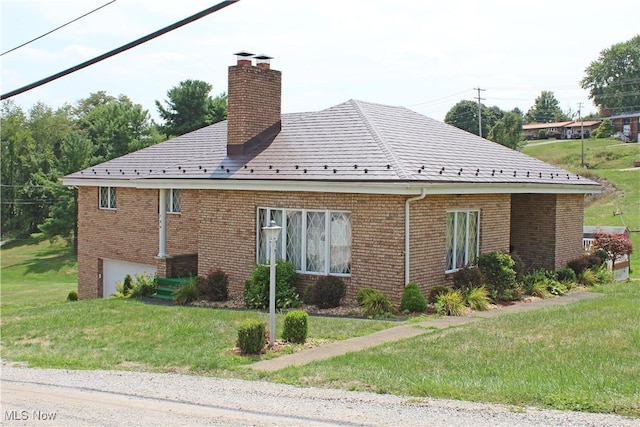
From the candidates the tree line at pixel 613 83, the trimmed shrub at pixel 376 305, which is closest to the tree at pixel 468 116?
the tree line at pixel 613 83

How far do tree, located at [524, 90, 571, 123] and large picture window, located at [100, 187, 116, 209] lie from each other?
10943 cm

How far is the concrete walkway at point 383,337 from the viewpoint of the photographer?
10.8 metres

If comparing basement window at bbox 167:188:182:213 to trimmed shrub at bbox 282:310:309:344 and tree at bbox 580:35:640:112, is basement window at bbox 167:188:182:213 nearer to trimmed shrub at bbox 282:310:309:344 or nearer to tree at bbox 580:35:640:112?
trimmed shrub at bbox 282:310:309:344

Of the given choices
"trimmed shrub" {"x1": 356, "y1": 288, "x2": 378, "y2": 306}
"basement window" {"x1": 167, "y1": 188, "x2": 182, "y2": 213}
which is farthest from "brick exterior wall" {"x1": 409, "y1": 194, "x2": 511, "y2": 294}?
"basement window" {"x1": 167, "y1": 188, "x2": 182, "y2": 213}

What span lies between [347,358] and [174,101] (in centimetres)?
4684

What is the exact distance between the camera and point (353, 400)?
8398mm

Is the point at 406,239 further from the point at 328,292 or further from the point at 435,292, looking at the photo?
the point at 328,292

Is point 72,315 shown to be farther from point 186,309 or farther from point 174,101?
point 174,101

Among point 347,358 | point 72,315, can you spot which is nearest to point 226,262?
point 72,315

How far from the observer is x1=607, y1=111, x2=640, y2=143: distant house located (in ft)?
301

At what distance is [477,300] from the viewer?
52.3 feet

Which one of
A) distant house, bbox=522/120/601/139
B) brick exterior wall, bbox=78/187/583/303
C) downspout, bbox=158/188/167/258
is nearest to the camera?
brick exterior wall, bbox=78/187/583/303
